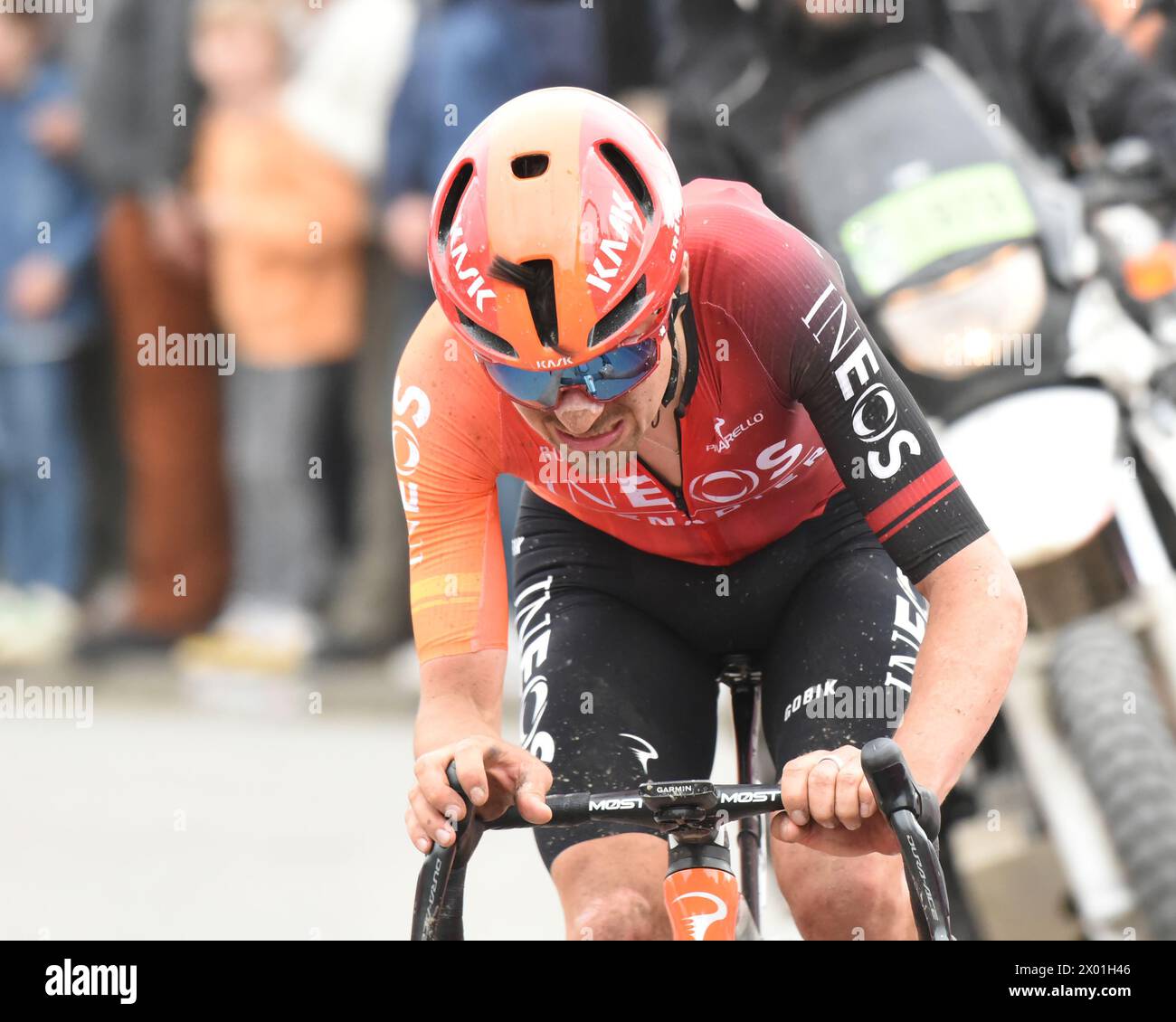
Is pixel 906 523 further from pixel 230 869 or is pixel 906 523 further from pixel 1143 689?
pixel 230 869

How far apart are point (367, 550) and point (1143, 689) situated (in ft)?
14.1

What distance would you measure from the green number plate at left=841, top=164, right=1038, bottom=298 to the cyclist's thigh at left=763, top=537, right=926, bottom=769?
174 centimetres

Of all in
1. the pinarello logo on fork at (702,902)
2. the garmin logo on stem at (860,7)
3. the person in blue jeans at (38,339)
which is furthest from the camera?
the person in blue jeans at (38,339)

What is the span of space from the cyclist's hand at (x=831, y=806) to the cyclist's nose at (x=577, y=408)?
2.09ft

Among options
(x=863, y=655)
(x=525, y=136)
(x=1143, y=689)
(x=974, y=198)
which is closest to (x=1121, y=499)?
(x=1143, y=689)

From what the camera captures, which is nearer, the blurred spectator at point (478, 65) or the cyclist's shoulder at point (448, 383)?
the cyclist's shoulder at point (448, 383)

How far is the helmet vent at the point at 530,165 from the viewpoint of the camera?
3.26 metres

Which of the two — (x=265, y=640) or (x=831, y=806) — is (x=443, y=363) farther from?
(x=265, y=640)

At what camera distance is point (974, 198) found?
18.1 ft
